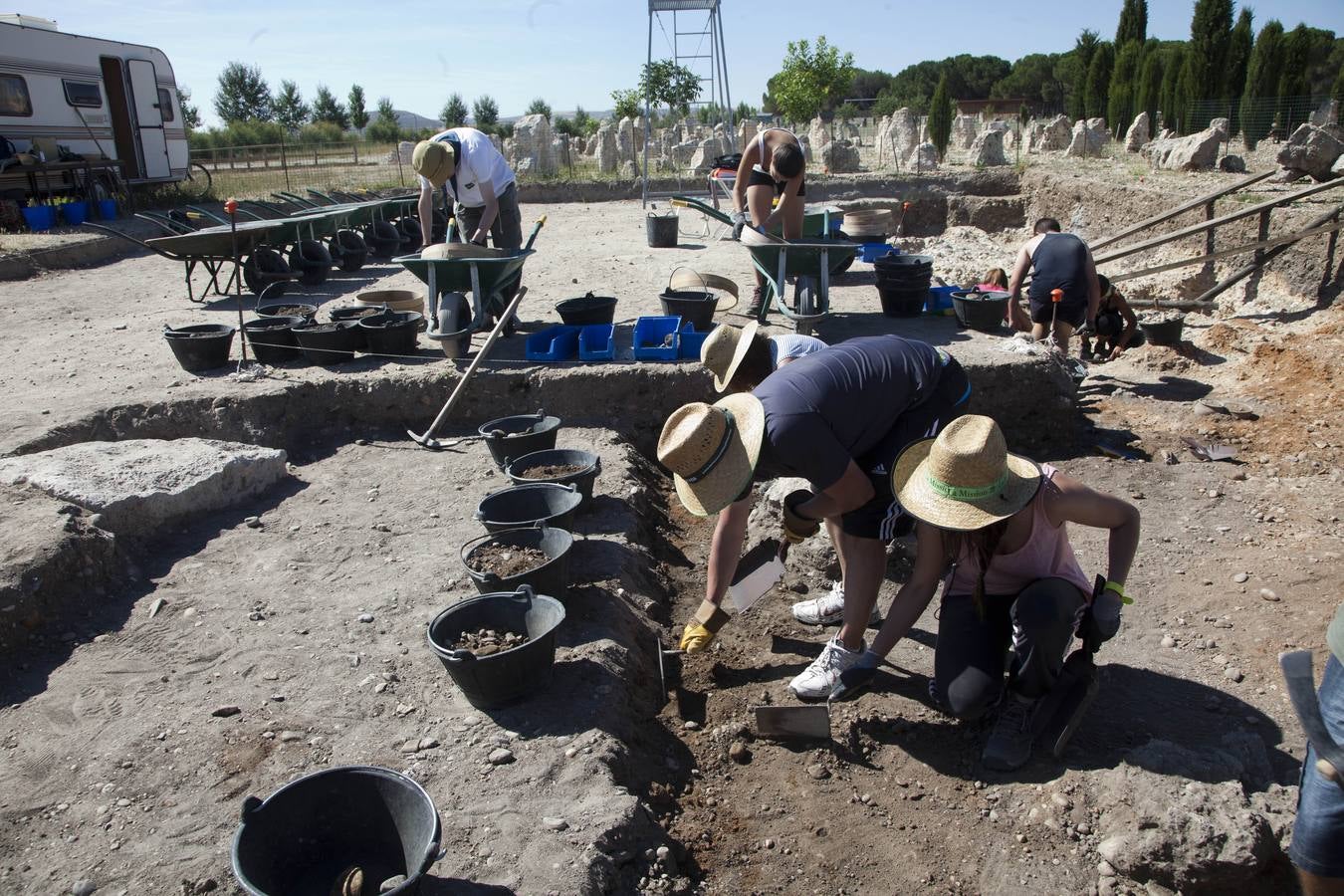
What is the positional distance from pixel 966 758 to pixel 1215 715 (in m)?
0.95

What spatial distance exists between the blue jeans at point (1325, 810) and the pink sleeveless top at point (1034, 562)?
1.00m

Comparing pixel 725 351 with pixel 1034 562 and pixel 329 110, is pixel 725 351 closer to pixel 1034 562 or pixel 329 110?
pixel 1034 562

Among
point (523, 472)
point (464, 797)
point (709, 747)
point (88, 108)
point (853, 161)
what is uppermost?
point (88, 108)

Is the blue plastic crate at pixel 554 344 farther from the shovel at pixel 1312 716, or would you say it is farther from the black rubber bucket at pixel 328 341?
the shovel at pixel 1312 716

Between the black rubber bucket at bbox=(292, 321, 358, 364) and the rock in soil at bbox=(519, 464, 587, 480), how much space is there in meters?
2.38

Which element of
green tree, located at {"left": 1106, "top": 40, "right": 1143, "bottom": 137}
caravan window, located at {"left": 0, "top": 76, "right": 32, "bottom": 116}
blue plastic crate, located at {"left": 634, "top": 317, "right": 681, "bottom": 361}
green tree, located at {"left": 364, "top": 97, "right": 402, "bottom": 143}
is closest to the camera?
blue plastic crate, located at {"left": 634, "top": 317, "right": 681, "bottom": 361}

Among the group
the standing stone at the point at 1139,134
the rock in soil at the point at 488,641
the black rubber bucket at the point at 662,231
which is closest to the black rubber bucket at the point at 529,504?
the rock in soil at the point at 488,641

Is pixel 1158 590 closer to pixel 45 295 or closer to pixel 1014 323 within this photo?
pixel 1014 323

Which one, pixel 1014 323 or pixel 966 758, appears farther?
pixel 1014 323

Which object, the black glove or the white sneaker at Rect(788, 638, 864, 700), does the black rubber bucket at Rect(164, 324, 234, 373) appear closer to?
the black glove

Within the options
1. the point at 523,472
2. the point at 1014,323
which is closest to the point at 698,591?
the point at 523,472

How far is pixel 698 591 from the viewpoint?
4.32 meters

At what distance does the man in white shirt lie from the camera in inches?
249

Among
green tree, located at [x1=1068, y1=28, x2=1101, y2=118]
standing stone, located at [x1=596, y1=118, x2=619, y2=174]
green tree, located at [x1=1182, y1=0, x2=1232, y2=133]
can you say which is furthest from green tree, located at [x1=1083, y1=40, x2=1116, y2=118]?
standing stone, located at [x1=596, y1=118, x2=619, y2=174]
